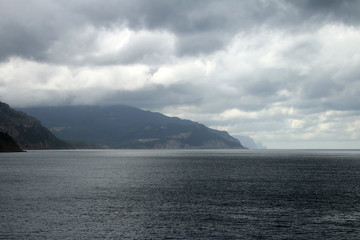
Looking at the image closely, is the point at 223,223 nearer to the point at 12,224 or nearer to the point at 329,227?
the point at 329,227

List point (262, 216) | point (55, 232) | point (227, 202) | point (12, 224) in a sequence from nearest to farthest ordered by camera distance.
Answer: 1. point (55, 232)
2. point (12, 224)
3. point (262, 216)
4. point (227, 202)

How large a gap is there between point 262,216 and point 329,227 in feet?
37.6

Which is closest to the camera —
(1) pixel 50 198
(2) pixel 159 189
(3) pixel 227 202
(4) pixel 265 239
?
(4) pixel 265 239

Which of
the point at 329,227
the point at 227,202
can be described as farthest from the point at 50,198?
the point at 329,227

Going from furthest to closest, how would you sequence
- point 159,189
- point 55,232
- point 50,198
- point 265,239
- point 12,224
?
1. point 159,189
2. point 50,198
3. point 12,224
4. point 55,232
5. point 265,239

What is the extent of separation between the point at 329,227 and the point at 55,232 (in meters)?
40.9

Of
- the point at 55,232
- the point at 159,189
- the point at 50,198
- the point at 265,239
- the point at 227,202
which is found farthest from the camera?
the point at 159,189

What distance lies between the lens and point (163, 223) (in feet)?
190

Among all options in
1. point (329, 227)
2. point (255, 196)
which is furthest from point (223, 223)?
point (255, 196)

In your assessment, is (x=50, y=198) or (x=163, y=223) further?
(x=50, y=198)

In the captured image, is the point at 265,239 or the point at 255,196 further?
the point at 255,196

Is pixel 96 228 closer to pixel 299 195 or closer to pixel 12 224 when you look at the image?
pixel 12 224

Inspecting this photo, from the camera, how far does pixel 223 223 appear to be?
57094 millimetres

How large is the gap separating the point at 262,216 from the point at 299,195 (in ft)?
100
